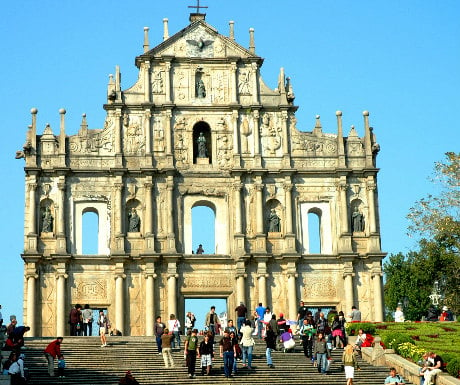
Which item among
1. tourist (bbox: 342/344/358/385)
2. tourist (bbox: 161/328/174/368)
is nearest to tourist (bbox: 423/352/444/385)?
tourist (bbox: 342/344/358/385)

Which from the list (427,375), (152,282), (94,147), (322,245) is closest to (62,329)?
(152,282)

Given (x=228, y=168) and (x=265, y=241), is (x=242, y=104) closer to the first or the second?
(x=228, y=168)

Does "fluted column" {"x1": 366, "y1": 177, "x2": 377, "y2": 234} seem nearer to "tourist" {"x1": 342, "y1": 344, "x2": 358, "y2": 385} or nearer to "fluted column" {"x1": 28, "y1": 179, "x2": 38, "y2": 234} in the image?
"fluted column" {"x1": 28, "y1": 179, "x2": 38, "y2": 234}

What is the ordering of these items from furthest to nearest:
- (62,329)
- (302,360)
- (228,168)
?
(228,168) → (62,329) → (302,360)

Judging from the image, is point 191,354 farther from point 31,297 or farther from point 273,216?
point 273,216

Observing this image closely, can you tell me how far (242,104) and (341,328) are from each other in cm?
1542

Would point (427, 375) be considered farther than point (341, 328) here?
No

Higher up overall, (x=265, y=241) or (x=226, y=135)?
(x=226, y=135)

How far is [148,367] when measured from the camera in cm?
4019

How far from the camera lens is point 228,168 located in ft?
184

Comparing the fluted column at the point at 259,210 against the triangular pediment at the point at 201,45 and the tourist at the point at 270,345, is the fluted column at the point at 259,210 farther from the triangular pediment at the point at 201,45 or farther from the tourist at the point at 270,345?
the tourist at the point at 270,345

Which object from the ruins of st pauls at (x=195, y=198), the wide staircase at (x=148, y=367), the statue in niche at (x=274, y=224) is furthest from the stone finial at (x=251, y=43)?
the wide staircase at (x=148, y=367)

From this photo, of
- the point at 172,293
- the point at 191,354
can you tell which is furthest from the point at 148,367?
the point at 172,293

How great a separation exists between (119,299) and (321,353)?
1576 centimetres
